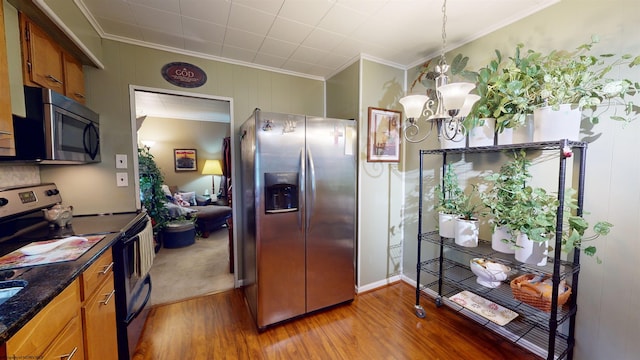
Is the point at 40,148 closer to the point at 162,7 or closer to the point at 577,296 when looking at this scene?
the point at 162,7

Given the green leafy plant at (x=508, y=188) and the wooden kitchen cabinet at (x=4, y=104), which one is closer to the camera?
the wooden kitchen cabinet at (x=4, y=104)

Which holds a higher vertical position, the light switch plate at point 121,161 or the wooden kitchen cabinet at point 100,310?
the light switch plate at point 121,161

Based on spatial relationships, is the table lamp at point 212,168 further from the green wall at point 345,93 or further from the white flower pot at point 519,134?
the white flower pot at point 519,134

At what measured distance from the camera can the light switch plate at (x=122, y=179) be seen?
2.12 metres

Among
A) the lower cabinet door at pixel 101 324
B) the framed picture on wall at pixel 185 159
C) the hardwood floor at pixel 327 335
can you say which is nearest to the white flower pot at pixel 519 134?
the hardwood floor at pixel 327 335

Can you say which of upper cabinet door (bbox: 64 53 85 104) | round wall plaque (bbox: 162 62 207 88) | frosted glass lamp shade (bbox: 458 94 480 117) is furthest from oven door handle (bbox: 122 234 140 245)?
frosted glass lamp shade (bbox: 458 94 480 117)

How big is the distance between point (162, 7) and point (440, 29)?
2.10 metres

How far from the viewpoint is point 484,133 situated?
5.72 ft

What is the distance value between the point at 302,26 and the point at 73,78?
5.77ft

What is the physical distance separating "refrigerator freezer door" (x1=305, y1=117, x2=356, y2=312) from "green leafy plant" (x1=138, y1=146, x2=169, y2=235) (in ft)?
9.27

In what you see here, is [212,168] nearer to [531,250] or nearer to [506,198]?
[506,198]

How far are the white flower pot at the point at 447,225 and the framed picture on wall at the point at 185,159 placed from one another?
5556mm

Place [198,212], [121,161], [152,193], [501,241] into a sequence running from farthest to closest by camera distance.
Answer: [198,212], [152,193], [121,161], [501,241]

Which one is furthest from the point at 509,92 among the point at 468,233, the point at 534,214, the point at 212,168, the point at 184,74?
the point at 212,168
